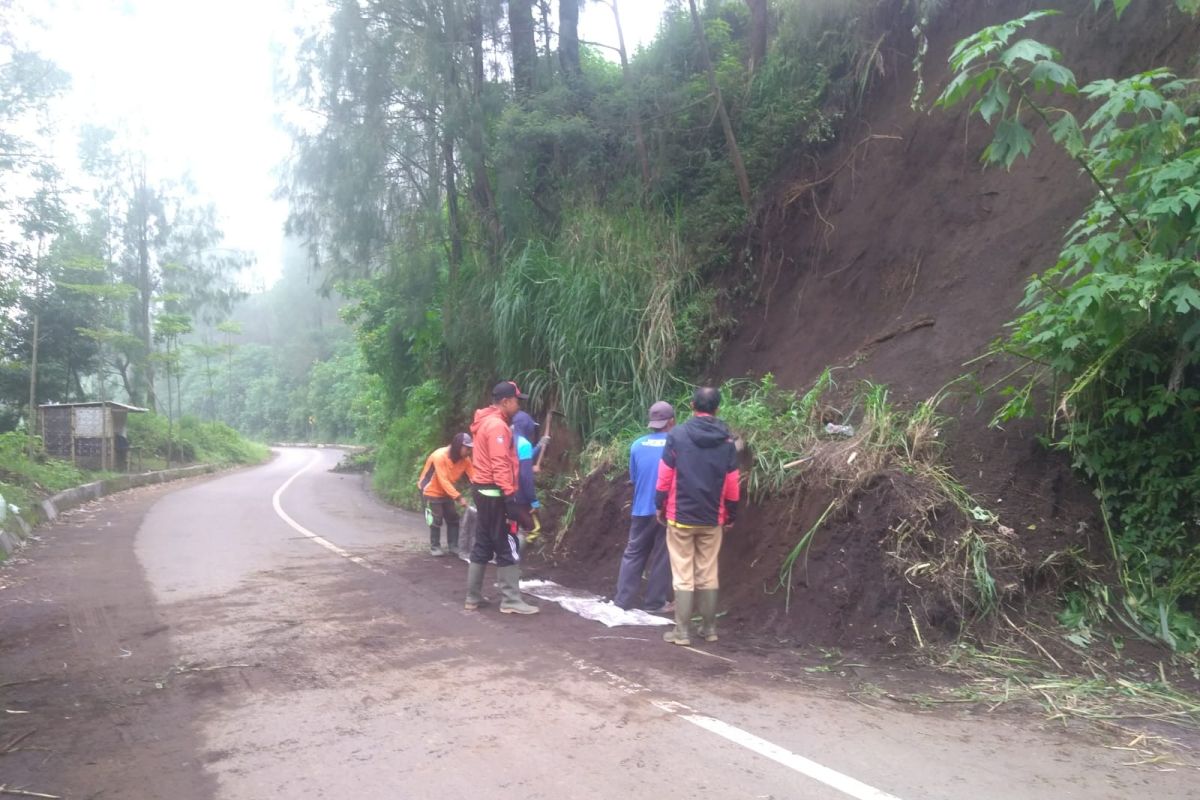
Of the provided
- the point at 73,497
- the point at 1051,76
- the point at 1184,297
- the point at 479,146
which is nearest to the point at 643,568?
the point at 1184,297

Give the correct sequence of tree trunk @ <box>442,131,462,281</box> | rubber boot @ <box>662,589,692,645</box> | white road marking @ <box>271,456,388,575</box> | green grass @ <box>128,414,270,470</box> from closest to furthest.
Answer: rubber boot @ <box>662,589,692,645</box> < white road marking @ <box>271,456,388,575</box> < tree trunk @ <box>442,131,462,281</box> < green grass @ <box>128,414,270,470</box>

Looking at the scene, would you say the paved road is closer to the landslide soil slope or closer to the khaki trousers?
the khaki trousers

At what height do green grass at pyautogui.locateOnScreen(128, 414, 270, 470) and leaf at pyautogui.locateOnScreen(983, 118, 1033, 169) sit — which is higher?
leaf at pyautogui.locateOnScreen(983, 118, 1033, 169)

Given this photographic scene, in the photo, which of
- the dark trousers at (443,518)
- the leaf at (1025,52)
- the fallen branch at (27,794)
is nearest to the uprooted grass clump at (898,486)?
the leaf at (1025,52)

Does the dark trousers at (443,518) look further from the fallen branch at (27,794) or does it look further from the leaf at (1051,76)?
the leaf at (1051,76)

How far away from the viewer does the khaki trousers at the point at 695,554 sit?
270 inches

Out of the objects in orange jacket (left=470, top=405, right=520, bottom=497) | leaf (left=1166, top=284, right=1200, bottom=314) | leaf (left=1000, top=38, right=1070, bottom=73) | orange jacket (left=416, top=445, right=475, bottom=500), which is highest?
leaf (left=1000, top=38, right=1070, bottom=73)

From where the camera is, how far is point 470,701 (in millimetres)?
5398

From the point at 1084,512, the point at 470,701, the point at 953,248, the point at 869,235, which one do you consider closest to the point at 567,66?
the point at 869,235

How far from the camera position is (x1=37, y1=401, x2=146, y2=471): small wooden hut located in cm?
2589

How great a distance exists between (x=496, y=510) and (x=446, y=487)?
3.24 meters

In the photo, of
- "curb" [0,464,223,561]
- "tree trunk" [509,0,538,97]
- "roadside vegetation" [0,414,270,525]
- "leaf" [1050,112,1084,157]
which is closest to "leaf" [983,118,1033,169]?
"leaf" [1050,112,1084,157]

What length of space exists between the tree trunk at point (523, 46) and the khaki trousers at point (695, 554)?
10.7 metres

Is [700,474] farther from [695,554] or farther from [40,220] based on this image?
[40,220]
